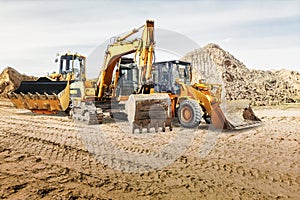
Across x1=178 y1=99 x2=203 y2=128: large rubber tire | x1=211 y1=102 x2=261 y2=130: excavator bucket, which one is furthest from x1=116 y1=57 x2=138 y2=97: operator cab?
x1=211 y1=102 x2=261 y2=130: excavator bucket

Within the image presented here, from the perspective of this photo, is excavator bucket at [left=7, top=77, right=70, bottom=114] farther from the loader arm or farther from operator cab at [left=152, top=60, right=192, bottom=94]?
operator cab at [left=152, top=60, right=192, bottom=94]

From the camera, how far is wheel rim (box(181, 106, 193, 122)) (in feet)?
30.2

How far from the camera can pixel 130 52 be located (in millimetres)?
10086

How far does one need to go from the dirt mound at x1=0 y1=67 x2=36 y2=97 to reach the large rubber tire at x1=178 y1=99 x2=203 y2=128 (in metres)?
21.1

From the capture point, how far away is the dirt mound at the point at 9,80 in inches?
1029

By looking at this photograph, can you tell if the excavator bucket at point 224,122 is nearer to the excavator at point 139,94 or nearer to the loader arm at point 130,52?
the excavator at point 139,94

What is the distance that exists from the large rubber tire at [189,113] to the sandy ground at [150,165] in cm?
82

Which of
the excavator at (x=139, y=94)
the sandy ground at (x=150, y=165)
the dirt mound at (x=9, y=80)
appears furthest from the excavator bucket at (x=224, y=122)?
the dirt mound at (x=9, y=80)

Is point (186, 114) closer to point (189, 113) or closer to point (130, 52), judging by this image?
point (189, 113)

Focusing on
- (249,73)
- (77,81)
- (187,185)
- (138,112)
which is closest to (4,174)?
(187,185)

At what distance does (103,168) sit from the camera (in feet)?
16.1

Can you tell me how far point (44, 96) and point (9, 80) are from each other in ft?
54.9

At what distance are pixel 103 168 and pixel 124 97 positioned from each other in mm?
6630

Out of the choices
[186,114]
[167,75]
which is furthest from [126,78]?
[186,114]
